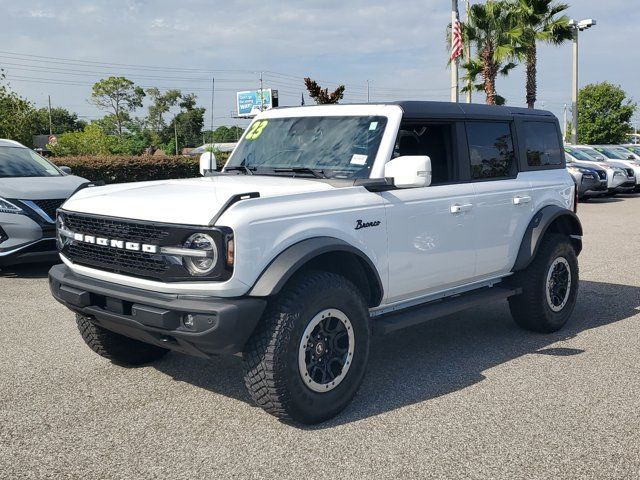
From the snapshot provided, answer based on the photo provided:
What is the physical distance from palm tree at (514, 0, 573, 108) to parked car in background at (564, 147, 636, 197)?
25.2 feet

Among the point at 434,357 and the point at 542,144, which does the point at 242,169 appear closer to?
the point at 434,357

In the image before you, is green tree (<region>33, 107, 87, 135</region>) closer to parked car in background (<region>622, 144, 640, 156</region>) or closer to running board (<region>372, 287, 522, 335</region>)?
parked car in background (<region>622, 144, 640, 156</region>)

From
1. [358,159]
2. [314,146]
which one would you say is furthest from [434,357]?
[314,146]

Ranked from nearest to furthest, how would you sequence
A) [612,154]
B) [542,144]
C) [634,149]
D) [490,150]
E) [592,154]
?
[490,150], [542,144], [592,154], [612,154], [634,149]

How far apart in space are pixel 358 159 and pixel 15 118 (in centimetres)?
2773

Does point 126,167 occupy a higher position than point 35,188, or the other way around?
point 126,167

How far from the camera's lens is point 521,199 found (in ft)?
19.2

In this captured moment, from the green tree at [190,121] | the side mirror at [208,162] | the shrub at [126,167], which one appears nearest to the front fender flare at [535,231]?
the side mirror at [208,162]

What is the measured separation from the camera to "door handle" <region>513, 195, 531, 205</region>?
5.80m

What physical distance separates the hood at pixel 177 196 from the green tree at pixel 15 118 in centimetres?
2569

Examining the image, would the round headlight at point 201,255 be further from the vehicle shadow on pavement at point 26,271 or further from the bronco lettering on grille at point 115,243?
the vehicle shadow on pavement at point 26,271

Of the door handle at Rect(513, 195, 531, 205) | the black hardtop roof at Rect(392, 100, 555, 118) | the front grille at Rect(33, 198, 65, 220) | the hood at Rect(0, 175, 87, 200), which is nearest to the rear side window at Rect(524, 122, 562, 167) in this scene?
the black hardtop roof at Rect(392, 100, 555, 118)

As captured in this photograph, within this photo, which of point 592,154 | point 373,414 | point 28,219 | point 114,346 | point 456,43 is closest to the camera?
point 373,414

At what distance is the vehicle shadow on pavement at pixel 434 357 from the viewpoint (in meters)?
4.67
